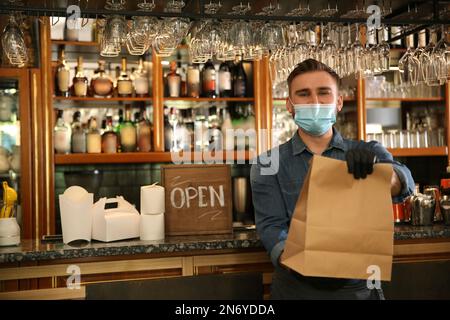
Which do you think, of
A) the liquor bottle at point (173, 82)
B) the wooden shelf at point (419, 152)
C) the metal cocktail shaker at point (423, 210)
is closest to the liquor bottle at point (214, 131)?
the liquor bottle at point (173, 82)

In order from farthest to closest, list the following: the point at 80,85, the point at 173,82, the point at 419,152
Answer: the point at 419,152 → the point at 173,82 → the point at 80,85

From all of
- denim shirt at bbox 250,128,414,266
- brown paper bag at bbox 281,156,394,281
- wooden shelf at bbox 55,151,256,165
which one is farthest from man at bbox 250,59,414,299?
wooden shelf at bbox 55,151,256,165

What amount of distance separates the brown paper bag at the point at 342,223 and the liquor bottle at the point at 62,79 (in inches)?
99.2

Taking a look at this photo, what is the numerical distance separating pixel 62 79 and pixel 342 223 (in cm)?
263

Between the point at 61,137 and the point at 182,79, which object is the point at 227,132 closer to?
the point at 182,79

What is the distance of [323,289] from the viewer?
1.80m

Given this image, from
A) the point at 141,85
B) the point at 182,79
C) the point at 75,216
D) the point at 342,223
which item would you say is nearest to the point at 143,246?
the point at 75,216

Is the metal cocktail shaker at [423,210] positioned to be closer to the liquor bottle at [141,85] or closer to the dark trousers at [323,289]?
the dark trousers at [323,289]

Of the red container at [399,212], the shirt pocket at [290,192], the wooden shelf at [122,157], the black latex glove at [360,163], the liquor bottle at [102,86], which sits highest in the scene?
the liquor bottle at [102,86]

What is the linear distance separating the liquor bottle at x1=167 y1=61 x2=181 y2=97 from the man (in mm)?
1973

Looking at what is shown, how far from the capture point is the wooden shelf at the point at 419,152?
414cm

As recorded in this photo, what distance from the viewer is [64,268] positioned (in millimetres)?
2133

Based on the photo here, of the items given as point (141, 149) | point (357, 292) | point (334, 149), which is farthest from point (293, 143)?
point (141, 149)

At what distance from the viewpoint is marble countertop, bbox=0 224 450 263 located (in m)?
2.09
